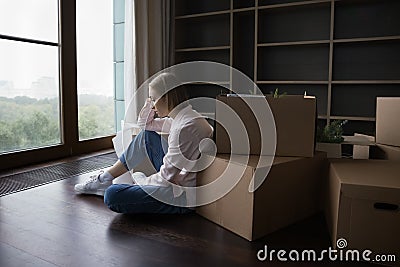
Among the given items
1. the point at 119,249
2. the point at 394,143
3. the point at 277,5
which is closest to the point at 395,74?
the point at 277,5

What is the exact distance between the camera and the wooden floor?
1.43 meters

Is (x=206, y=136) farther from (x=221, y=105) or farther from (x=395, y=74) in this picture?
(x=395, y=74)

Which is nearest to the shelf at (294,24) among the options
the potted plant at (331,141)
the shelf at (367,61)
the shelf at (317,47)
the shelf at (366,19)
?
the shelf at (317,47)

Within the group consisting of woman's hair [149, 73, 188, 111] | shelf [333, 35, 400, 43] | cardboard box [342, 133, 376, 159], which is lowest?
cardboard box [342, 133, 376, 159]

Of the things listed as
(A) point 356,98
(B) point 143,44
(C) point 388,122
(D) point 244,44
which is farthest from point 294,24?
(C) point 388,122

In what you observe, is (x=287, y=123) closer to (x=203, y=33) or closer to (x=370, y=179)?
(x=370, y=179)

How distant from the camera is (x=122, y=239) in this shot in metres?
1.61

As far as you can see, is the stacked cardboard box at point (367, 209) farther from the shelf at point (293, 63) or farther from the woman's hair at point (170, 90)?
the shelf at point (293, 63)

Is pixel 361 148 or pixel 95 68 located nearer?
pixel 361 148

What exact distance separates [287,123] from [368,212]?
52cm

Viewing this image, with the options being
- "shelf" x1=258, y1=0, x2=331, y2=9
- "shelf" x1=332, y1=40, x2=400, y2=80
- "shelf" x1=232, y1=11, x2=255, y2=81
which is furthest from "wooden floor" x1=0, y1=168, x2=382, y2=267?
"shelf" x1=232, y1=11, x2=255, y2=81

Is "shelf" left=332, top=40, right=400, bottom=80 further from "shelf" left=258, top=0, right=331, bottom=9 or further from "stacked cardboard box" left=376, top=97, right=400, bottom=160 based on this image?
"stacked cardboard box" left=376, top=97, right=400, bottom=160

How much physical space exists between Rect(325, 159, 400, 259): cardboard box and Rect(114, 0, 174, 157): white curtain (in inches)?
96.3

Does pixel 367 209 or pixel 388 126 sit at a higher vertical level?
pixel 388 126
